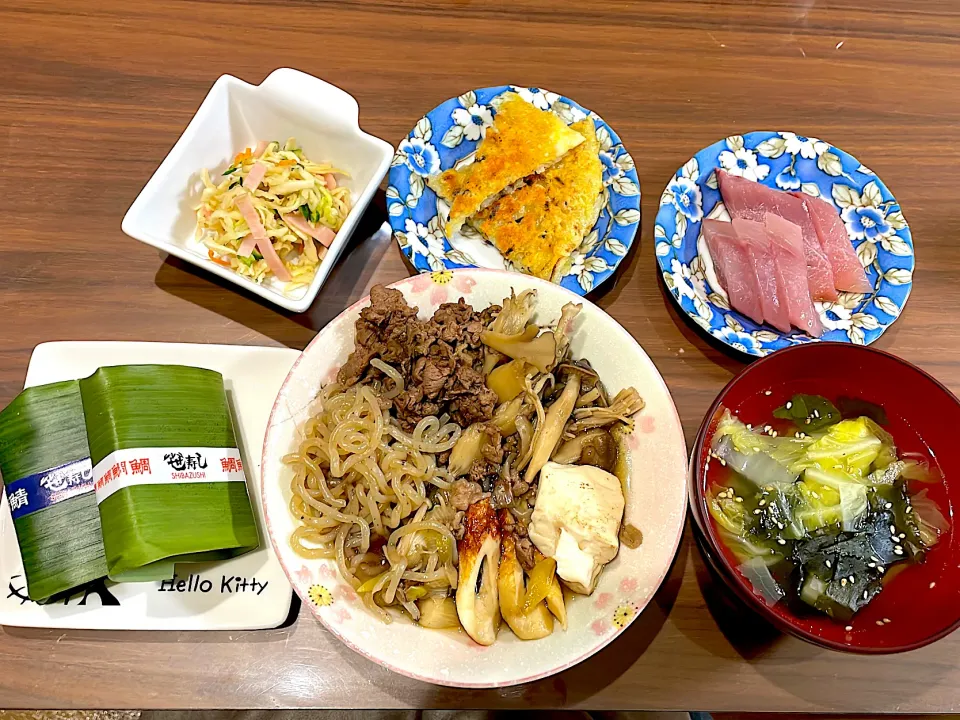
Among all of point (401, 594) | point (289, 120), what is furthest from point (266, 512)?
point (289, 120)

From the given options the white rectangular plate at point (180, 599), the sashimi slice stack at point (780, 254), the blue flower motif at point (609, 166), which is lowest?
the white rectangular plate at point (180, 599)

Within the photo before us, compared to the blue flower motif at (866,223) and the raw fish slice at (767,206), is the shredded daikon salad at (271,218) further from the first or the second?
the blue flower motif at (866,223)

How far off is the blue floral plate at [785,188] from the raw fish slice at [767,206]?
0.13 feet

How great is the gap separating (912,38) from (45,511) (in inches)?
109

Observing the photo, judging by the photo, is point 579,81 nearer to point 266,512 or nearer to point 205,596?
point 266,512

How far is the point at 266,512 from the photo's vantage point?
1.29 meters

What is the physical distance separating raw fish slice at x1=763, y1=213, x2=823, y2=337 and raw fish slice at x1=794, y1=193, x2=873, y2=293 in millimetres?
88

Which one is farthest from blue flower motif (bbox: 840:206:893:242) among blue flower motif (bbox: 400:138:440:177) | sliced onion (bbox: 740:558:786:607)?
blue flower motif (bbox: 400:138:440:177)

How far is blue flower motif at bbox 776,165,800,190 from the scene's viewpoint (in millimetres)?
1877

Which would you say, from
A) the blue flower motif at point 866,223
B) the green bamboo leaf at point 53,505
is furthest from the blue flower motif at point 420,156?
the blue flower motif at point 866,223

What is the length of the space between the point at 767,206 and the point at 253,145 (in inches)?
55.2

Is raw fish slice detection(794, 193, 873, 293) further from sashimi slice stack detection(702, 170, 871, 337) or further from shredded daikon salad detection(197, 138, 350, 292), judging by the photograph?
shredded daikon salad detection(197, 138, 350, 292)

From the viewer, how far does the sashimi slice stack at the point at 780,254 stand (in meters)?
1.67

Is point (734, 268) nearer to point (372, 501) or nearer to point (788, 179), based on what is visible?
point (788, 179)
